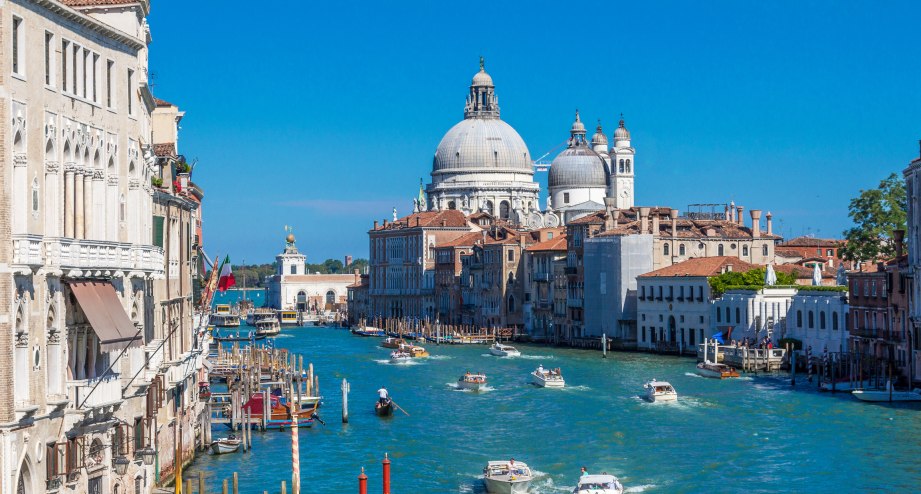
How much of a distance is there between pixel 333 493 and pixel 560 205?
2912 inches

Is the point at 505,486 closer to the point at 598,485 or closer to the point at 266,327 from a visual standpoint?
the point at 598,485

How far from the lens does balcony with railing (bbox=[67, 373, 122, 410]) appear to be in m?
14.8

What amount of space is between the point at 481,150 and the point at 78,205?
85117 mm

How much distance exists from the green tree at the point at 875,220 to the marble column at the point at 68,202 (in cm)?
4478

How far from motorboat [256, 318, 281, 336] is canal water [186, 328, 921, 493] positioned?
111 ft

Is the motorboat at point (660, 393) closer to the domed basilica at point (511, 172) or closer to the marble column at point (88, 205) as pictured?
the marble column at point (88, 205)

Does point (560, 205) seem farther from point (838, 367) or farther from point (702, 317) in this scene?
point (838, 367)

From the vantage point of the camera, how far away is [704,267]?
5506 centimetres

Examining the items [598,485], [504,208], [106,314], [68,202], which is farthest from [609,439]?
[504,208]

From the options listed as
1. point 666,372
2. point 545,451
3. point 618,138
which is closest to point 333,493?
point 545,451

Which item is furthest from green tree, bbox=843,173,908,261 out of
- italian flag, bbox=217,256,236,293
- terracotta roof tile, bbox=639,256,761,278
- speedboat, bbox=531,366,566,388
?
italian flag, bbox=217,256,236,293

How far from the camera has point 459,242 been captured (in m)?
83.1

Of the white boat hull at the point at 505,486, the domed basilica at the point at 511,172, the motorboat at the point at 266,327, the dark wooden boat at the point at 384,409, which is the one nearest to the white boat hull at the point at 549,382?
the dark wooden boat at the point at 384,409

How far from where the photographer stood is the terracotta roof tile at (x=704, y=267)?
5428 centimetres
